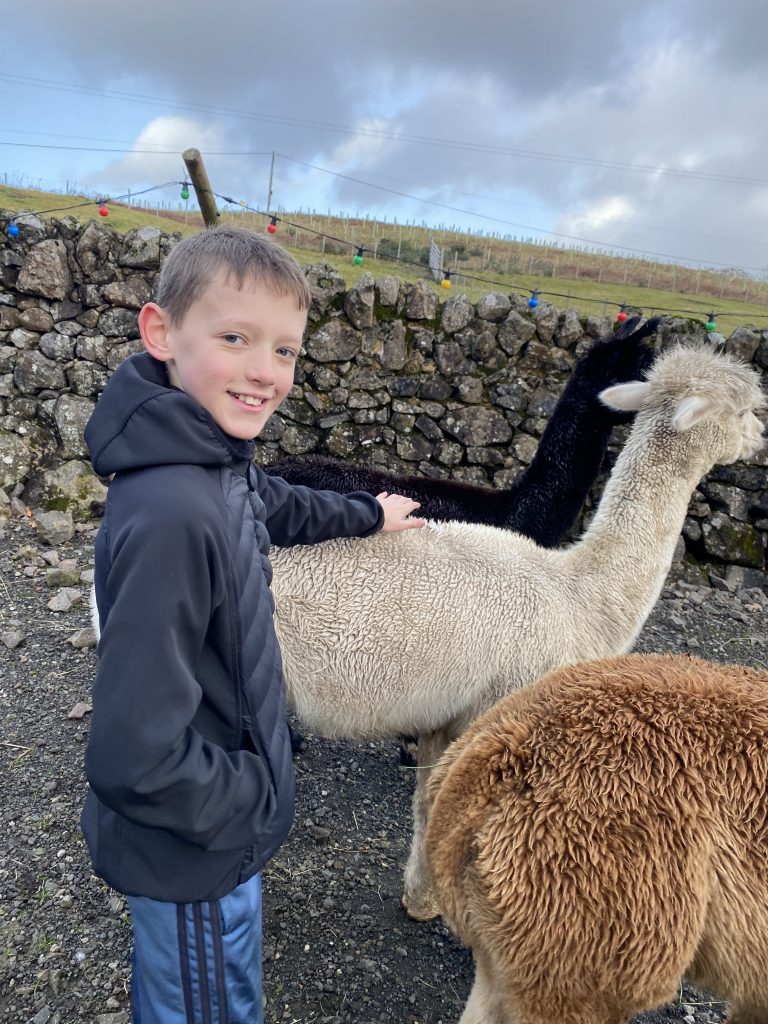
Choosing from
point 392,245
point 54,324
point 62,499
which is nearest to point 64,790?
point 62,499

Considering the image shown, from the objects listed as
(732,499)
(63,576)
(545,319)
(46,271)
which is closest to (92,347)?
(46,271)

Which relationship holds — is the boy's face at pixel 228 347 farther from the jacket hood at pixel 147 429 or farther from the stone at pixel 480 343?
the stone at pixel 480 343

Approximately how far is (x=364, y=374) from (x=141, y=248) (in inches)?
92.4

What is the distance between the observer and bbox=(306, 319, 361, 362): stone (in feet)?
20.2

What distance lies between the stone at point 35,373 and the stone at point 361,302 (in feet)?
9.21

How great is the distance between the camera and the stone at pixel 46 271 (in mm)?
5941

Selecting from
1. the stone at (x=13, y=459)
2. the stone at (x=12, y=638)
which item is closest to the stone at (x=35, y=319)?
the stone at (x=13, y=459)

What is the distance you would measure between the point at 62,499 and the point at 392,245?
51.6ft

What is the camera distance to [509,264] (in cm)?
2044

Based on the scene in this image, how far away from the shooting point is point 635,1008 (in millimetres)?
1428

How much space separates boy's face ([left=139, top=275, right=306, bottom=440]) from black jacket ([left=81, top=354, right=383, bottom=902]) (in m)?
0.06

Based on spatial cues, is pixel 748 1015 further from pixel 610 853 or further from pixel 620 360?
pixel 620 360

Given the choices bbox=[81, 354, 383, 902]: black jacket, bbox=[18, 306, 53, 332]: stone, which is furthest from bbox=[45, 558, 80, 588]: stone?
bbox=[81, 354, 383, 902]: black jacket

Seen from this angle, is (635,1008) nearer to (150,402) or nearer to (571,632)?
(571,632)
